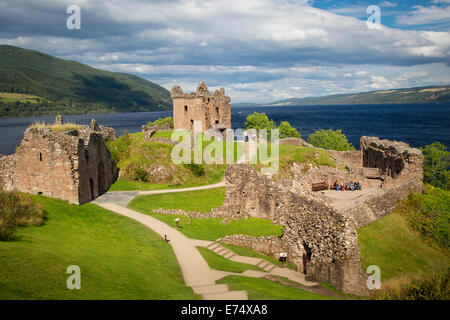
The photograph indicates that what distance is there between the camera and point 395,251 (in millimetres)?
21641

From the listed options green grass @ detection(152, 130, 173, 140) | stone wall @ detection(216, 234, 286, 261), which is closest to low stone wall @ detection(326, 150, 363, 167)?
green grass @ detection(152, 130, 173, 140)

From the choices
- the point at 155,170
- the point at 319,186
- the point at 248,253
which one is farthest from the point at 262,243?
the point at 155,170

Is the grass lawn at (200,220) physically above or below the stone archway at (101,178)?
below

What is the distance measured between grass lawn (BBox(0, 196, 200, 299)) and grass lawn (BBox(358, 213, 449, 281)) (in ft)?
39.4

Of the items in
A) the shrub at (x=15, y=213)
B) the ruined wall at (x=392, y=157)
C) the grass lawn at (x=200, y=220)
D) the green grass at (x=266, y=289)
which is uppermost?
the ruined wall at (x=392, y=157)

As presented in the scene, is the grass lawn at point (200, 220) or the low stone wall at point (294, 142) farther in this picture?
the low stone wall at point (294, 142)

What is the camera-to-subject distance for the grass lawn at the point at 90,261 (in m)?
11.8

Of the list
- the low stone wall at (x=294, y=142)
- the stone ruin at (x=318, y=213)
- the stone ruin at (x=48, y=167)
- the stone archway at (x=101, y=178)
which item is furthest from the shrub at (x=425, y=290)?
the low stone wall at (x=294, y=142)

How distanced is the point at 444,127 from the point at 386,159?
12187 centimetres

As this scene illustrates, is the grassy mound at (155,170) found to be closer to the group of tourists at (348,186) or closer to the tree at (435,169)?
the group of tourists at (348,186)

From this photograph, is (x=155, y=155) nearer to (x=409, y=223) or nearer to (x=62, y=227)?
(x=62, y=227)

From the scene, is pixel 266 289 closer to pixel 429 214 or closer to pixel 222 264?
pixel 222 264

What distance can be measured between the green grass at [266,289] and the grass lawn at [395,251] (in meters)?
6.07

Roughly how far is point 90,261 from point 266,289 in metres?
8.47
